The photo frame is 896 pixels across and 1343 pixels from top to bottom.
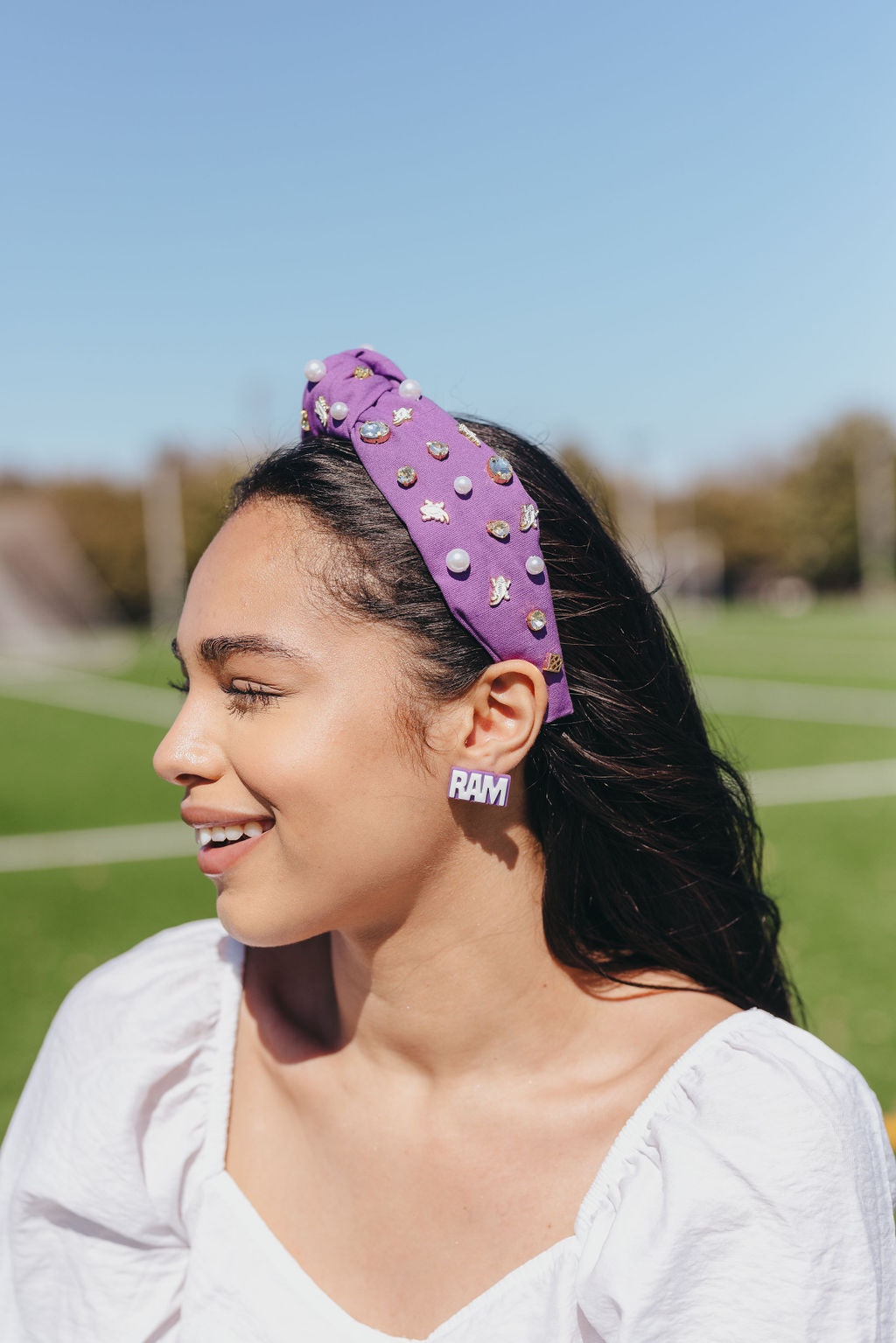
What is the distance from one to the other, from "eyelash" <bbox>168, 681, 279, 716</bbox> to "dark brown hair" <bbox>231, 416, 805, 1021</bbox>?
0.59 feet

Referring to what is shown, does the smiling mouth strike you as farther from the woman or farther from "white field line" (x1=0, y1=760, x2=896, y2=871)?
"white field line" (x1=0, y1=760, x2=896, y2=871)

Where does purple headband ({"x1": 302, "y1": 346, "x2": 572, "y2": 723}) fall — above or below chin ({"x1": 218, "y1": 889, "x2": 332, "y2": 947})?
above

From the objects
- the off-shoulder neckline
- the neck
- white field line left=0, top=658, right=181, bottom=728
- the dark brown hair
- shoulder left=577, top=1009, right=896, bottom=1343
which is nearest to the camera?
shoulder left=577, top=1009, right=896, bottom=1343

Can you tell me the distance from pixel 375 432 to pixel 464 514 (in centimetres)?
18

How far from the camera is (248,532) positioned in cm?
181

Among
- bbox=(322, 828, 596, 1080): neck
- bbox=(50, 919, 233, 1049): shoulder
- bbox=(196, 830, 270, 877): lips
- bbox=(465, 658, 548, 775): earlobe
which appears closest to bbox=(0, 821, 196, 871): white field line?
bbox=(50, 919, 233, 1049): shoulder

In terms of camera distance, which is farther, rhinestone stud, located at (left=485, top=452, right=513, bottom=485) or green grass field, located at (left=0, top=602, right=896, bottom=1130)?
green grass field, located at (left=0, top=602, right=896, bottom=1130)

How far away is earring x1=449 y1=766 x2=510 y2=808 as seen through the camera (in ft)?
5.62

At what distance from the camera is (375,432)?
5.74 ft

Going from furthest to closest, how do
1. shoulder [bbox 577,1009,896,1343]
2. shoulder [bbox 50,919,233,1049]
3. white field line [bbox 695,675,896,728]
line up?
white field line [bbox 695,675,896,728] → shoulder [bbox 50,919,233,1049] → shoulder [bbox 577,1009,896,1343]

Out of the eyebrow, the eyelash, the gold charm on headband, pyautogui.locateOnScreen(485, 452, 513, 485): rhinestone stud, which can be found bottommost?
the eyelash

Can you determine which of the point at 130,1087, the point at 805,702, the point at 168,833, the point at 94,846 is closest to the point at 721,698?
the point at 805,702

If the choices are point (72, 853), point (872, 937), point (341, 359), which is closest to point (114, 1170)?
point (341, 359)

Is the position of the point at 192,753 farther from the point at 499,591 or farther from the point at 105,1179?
the point at 105,1179
